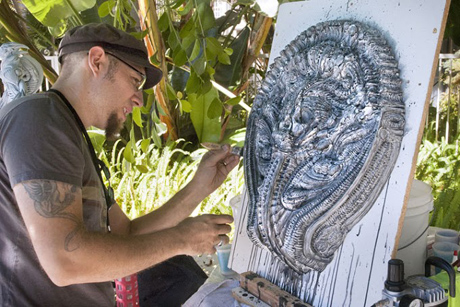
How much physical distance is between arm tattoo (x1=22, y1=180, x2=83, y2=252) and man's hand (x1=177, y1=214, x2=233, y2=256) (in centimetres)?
32

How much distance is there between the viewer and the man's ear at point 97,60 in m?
1.47

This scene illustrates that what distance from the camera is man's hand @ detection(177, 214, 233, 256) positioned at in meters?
1.43

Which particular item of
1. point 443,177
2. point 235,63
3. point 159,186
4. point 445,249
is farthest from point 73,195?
point 443,177

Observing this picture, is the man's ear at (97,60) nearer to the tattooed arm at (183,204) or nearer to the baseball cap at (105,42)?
the baseball cap at (105,42)

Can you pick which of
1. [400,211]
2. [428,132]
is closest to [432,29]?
[400,211]

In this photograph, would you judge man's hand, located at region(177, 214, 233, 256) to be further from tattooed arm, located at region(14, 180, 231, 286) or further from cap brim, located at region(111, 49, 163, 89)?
cap brim, located at region(111, 49, 163, 89)

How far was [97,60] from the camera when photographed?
1.48 metres

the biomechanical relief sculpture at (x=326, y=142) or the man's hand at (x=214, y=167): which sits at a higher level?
the biomechanical relief sculpture at (x=326, y=142)

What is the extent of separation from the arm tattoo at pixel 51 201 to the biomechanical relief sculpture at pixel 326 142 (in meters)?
0.52

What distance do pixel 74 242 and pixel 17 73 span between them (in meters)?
0.86

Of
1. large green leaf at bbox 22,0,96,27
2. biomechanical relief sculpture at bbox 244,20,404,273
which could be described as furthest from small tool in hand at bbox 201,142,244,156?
large green leaf at bbox 22,0,96,27

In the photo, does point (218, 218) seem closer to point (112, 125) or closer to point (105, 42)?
point (112, 125)

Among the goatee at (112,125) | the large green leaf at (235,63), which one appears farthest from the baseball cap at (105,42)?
the large green leaf at (235,63)

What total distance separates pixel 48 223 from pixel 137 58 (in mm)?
618
